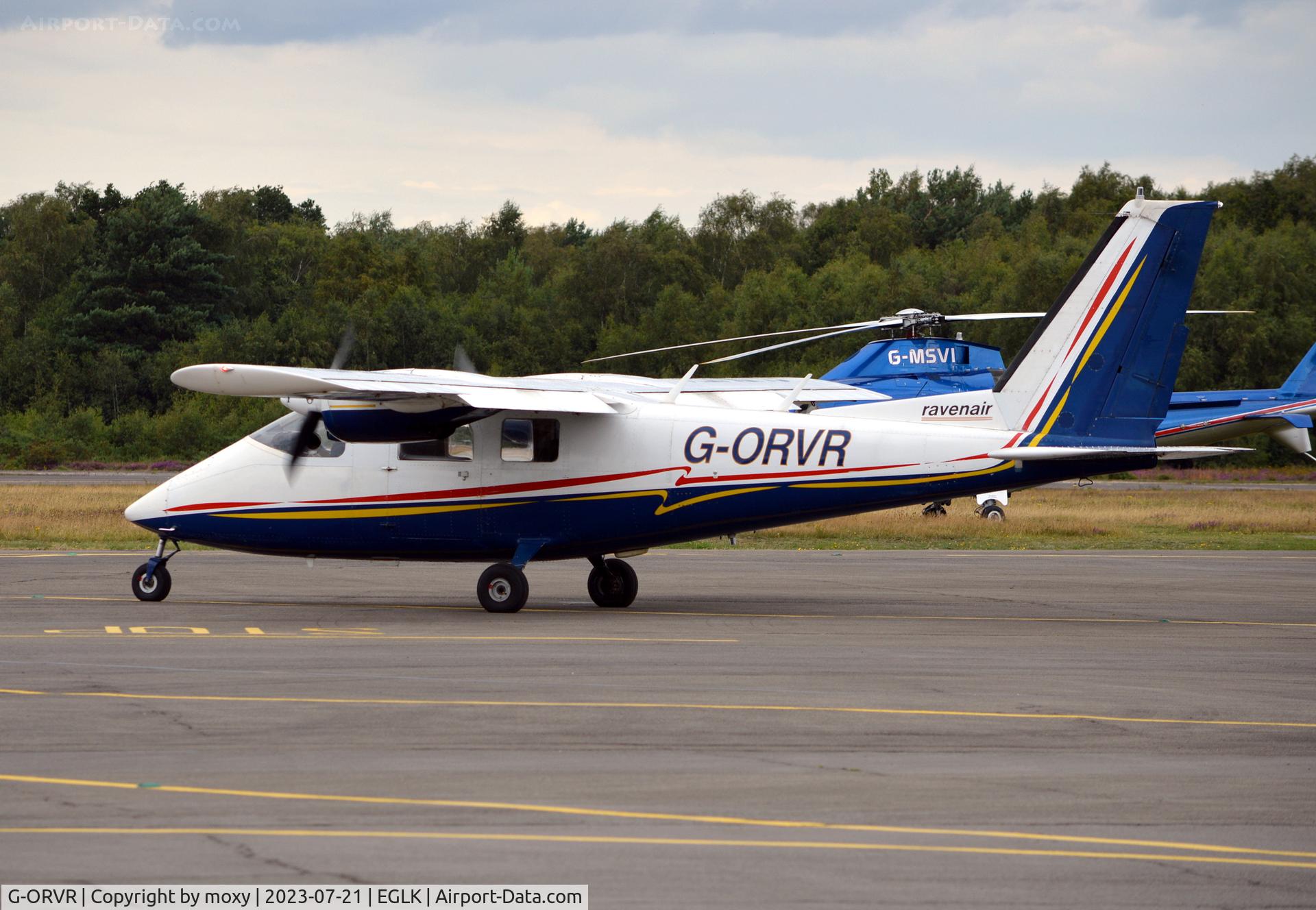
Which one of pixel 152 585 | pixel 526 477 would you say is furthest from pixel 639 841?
pixel 152 585

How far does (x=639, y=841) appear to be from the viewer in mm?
7801

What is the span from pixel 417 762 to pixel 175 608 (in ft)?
34.6

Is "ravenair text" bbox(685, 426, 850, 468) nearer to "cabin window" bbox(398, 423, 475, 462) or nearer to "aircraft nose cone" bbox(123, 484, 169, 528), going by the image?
"cabin window" bbox(398, 423, 475, 462)

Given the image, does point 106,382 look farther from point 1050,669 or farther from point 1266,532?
point 1050,669

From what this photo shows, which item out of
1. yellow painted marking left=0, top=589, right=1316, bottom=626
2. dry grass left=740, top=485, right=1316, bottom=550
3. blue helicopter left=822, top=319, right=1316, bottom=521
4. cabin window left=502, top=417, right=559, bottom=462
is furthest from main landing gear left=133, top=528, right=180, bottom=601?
blue helicopter left=822, top=319, right=1316, bottom=521

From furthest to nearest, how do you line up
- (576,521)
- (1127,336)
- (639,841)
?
(576,521) < (1127,336) < (639,841)

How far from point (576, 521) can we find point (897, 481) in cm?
439

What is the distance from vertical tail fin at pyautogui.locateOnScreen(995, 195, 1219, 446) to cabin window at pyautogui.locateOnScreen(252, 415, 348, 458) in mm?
9391

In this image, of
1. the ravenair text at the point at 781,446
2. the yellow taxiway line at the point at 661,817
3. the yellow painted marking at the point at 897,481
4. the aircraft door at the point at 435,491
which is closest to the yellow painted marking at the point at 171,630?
the aircraft door at the point at 435,491

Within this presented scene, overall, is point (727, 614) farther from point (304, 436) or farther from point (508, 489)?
point (304, 436)

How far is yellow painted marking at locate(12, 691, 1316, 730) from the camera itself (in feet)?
37.7

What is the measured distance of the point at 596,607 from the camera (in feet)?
65.3

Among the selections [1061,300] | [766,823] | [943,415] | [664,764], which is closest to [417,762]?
[664,764]

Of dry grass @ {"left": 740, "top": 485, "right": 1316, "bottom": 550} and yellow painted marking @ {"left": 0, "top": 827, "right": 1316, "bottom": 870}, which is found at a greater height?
yellow painted marking @ {"left": 0, "top": 827, "right": 1316, "bottom": 870}
